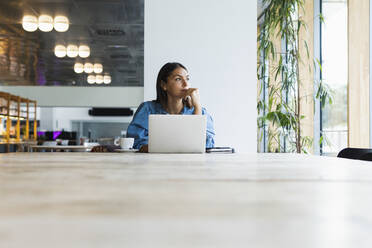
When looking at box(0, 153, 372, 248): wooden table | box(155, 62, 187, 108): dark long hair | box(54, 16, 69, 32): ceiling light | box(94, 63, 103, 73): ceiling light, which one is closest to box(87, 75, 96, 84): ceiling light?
box(94, 63, 103, 73): ceiling light

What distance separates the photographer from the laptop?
1.71 meters

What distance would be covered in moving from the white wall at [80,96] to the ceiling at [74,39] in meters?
1.24

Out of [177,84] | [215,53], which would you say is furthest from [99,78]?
[177,84]

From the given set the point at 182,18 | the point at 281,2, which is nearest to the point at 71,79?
the point at 182,18

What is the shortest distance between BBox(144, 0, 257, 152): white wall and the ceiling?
1.95 m

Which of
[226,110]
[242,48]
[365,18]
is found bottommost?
[226,110]

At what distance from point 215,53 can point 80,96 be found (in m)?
10.4

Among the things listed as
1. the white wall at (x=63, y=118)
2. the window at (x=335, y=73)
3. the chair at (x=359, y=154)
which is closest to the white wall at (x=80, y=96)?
the white wall at (x=63, y=118)

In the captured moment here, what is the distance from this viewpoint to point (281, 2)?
3.70 meters

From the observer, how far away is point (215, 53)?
160 inches

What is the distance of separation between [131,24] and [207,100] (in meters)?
3.40

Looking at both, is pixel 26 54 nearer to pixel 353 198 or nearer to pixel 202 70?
pixel 202 70

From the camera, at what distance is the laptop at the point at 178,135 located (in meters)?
1.71

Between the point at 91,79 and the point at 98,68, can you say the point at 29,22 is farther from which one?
the point at 91,79
